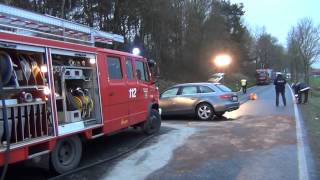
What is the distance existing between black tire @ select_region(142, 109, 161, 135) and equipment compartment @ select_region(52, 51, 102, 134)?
3.47 meters

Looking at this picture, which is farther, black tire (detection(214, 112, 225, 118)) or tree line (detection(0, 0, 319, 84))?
tree line (detection(0, 0, 319, 84))

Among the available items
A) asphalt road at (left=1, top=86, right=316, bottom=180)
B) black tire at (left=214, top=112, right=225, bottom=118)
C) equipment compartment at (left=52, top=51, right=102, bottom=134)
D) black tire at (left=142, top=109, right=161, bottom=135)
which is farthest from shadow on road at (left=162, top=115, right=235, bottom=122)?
equipment compartment at (left=52, top=51, right=102, bottom=134)

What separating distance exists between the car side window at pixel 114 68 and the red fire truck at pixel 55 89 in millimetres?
24

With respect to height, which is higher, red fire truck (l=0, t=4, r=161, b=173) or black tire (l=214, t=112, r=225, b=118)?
red fire truck (l=0, t=4, r=161, b=173)

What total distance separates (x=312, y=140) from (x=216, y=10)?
47287mm

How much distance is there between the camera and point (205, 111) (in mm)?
17156

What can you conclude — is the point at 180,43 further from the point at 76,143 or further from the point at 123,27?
the point at 76,143

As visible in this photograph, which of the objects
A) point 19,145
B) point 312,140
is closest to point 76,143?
point 19,145

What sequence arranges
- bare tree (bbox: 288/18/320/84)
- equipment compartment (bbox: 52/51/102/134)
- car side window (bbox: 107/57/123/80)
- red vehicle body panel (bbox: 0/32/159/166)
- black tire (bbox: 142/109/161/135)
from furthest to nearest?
bare tree (bbox: 288/18/320/84), black tire (bbox: 142/109/161/135), car side window (bbox: 107/57/123/80), equipment compartment (bbox: 52/51/102/134), red vehicle body panel (bbox: 0/32/159/166)

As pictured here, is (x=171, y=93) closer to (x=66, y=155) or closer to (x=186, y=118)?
(x=186, y=118)

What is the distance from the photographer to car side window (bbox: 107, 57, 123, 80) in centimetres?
1009

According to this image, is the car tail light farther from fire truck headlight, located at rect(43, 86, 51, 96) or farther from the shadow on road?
fire truck headlight, located at rect(43, 86, 51, 96)

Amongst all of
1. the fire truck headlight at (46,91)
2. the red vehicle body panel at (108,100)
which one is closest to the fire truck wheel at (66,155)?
the red vehicle body panel at (108,100)

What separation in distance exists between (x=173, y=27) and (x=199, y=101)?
93.6ft
